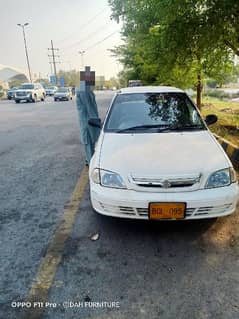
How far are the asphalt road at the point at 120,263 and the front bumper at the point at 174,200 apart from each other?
0.36m

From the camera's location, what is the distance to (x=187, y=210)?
2672 mm

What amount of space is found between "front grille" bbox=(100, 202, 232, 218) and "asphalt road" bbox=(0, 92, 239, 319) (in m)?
0.35

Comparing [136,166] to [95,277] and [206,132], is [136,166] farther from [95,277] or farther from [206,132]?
[206,132]

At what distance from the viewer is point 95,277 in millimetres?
2393

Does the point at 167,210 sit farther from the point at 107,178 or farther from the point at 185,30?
the point at 185,30

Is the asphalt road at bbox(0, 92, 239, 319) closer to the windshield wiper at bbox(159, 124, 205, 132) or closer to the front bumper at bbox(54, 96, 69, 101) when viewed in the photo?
the windshield wiper at bbox(159, 124, 205, 132)

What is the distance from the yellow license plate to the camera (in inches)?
104

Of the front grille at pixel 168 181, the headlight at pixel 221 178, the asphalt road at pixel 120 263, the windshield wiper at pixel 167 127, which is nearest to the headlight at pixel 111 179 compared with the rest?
the front grille at pixel 168 181

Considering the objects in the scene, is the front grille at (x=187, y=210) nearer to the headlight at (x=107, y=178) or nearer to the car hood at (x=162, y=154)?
the headlight at (x=107, y=178)

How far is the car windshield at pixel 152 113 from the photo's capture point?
379cm

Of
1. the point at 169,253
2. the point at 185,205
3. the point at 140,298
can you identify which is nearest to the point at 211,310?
the point at 140,298

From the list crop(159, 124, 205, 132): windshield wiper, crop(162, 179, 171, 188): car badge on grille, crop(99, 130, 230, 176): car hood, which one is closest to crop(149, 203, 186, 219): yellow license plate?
crop(162, 179, 171, 188): car badge on grille

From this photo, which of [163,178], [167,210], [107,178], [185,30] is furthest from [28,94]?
[167,210]

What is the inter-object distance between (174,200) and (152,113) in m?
1.77
